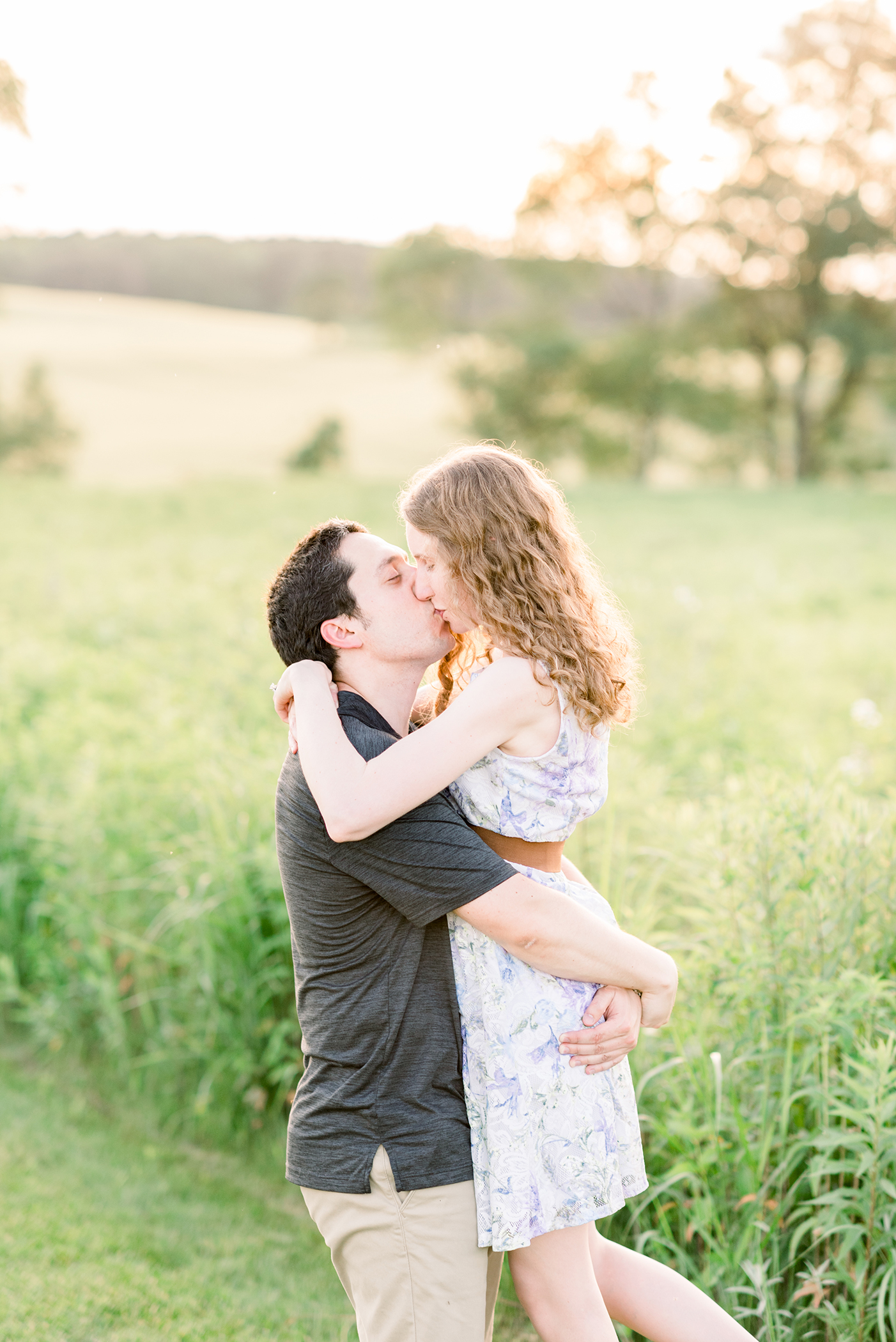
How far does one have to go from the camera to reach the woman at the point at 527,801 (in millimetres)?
2062

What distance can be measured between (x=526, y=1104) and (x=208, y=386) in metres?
39.2

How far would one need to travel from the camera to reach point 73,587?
1094 centimetres

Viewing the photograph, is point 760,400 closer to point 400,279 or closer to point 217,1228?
point 400,279

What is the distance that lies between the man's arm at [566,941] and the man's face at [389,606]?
0.54 m

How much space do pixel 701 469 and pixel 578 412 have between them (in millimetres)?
4883

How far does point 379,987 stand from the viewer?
84.0 inches

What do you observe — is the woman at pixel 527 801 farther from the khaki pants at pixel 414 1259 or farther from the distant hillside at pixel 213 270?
the distant hillside at pixel 213 270


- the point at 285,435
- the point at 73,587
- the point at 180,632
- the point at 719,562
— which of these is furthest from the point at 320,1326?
the point at 285,435

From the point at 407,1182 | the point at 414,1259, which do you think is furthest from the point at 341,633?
the point at 414,1259

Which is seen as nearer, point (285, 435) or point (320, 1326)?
point (320, 1326)

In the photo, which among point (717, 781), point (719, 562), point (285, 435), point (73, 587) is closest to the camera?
point (717, 781)

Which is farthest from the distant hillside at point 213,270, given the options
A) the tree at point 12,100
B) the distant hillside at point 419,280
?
the tree at point 12,100

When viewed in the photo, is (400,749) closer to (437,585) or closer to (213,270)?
(437,585)

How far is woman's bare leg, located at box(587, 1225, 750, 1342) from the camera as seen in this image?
229 cm
